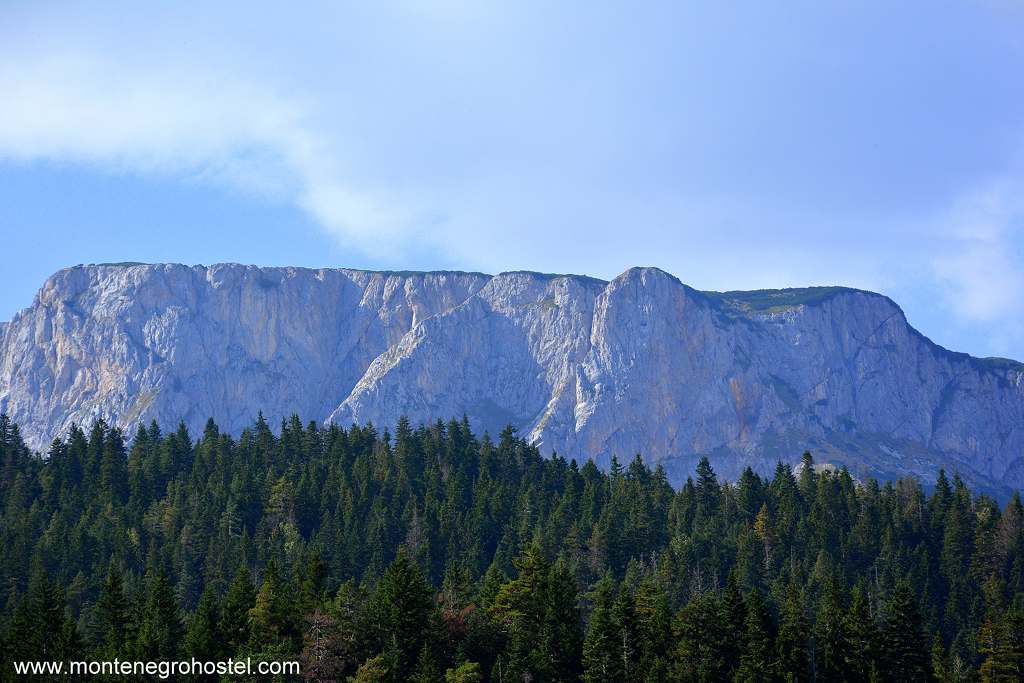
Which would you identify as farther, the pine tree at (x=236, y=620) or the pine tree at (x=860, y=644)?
the pine tree at (x=860, y=644)

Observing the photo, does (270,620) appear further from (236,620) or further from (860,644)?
(860,644)

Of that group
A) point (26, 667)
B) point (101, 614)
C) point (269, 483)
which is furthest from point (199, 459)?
point (26, 667)

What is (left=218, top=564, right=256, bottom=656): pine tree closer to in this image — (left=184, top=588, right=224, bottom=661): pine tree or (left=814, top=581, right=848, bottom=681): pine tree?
(left=184, top=588, right=224, bottom=661): pine tree

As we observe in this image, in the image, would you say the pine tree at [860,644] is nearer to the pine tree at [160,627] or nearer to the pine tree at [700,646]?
the pine tree at [700,646]

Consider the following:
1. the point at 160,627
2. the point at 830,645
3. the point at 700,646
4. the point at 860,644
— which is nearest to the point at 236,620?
the point at 160,627

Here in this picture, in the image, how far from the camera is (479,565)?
143 m

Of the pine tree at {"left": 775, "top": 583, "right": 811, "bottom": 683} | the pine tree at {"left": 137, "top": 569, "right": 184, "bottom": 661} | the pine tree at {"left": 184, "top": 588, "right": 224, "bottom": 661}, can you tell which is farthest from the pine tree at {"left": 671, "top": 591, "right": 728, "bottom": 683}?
the pine tree at {"left": 137, "top": 569, "right": 184, "bottom": 661}

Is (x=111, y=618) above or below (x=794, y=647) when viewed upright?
above

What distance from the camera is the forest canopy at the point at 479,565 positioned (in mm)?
98500

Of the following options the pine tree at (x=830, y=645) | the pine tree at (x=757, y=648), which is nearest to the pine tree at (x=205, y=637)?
the pine tree at (x=757, y=648)

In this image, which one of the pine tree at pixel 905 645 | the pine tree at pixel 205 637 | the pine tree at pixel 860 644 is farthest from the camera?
the pine tree at pixel 905 645

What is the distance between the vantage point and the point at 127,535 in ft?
474

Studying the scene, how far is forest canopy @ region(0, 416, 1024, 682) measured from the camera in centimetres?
9850

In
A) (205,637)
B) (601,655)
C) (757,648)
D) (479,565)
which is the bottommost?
(601,655)
